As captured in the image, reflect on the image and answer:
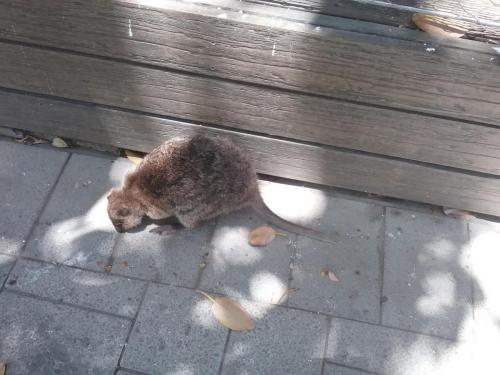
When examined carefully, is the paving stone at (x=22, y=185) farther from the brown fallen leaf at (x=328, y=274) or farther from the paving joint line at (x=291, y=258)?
the brown fallen leaf at (x=328, y=274)

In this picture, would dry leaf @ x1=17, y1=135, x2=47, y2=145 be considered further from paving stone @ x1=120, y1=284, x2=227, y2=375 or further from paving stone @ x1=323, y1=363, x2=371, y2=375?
paving stone @ x1=323, y1=363, x2=371, y2=375

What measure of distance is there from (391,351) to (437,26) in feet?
6.31

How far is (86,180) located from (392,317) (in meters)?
2.37

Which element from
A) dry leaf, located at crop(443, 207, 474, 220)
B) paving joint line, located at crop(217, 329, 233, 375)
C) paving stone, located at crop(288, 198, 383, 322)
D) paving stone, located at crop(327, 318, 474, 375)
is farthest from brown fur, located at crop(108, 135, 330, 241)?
dry leaf, located at crop(443, 207, 474, 220)

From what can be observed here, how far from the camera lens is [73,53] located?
10.2 ft

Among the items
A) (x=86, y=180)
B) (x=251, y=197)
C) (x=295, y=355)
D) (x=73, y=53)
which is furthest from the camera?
(x=86, y=180)

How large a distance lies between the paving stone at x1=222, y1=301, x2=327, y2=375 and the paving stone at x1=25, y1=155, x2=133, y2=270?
3.49ft

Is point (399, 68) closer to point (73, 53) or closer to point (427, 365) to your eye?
point (427, 365)

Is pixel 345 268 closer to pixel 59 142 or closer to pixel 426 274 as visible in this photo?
pixel 426 274

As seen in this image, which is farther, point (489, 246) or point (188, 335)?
point (489, 246)

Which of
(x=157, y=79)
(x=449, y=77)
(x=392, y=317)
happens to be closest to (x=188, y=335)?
(x=392, y=317)

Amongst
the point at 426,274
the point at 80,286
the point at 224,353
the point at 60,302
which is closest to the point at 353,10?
the point at 426,274

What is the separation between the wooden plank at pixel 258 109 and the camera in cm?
301

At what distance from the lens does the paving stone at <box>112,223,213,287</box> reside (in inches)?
126
